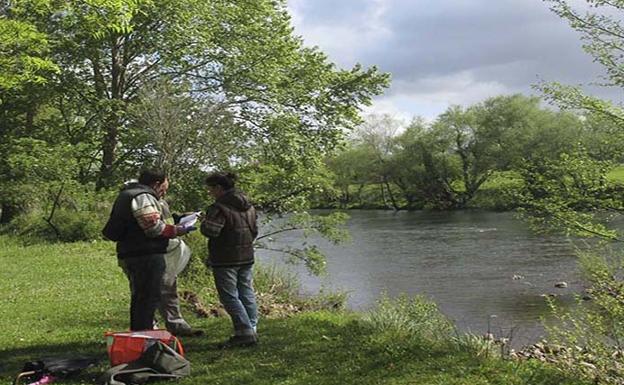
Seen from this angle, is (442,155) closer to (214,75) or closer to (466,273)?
(466,273)

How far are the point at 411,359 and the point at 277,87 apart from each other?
13.2m

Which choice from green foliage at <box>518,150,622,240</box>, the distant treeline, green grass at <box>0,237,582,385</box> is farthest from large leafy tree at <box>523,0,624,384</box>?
the distant treeline

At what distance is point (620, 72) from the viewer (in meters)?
9.58

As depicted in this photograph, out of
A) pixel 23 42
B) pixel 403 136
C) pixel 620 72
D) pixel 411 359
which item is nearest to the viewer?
pixel 411 359

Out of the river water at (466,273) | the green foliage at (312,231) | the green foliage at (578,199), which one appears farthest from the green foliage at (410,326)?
the green foliage at (312,231)

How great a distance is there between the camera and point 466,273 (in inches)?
858

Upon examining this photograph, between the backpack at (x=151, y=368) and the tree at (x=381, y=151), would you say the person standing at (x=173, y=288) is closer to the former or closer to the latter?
the backpack at (x=151, y=368)

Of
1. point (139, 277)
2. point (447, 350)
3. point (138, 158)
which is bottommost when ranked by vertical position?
point (447, 350)

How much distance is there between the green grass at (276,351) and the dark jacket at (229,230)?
Answer: 98 cm

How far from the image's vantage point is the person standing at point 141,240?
19.9ft

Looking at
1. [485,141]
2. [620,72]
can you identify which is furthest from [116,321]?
[485,141]

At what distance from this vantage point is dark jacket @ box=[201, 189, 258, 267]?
21.9 ft

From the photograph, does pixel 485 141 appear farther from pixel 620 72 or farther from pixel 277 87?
pixel 620 72

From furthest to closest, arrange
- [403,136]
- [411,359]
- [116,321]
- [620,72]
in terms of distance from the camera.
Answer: [403,136] < [620,72] < [116,321] < [411,359]
